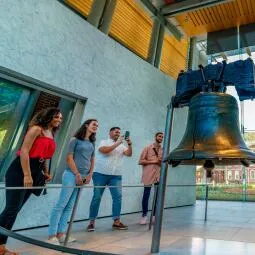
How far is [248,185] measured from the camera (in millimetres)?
8805

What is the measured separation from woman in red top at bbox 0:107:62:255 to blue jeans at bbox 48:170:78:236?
0.34 metres

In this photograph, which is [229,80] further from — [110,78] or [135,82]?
[135,82]

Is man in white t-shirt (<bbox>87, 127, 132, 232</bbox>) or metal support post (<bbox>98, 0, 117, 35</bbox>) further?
metal support post (<bbox>98, 0, 117, 35</bbox>)

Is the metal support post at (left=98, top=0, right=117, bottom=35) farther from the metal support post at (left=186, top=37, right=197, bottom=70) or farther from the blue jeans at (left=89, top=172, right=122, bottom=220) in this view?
the metal support post at (left=186, top=37, right=197, bottom=70)

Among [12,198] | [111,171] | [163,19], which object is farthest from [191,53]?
[12,198]

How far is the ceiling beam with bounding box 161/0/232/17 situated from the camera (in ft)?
19.2

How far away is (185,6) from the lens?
6.03 meters

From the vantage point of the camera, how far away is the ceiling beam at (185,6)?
5867mm

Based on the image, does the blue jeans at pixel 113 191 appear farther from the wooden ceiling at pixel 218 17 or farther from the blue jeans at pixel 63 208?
the wooden ceiling at pixel 218 17

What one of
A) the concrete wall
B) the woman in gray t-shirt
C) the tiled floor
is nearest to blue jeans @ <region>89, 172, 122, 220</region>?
the tiled floor

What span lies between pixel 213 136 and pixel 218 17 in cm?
540

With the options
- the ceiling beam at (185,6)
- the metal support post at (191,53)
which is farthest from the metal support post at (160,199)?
the metal support post at (191,53)

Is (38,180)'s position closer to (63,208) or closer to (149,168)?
(63,208)

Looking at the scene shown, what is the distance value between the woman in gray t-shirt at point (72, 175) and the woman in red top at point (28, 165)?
344 mm
